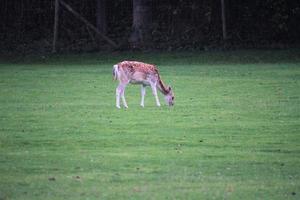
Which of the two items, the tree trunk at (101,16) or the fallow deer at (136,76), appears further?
the tree trunk at (101,16)

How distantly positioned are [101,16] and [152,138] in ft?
87.9

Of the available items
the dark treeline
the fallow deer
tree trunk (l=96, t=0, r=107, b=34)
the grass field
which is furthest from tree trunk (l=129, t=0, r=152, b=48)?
the fallow deer

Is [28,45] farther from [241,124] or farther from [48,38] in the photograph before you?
[241,124]

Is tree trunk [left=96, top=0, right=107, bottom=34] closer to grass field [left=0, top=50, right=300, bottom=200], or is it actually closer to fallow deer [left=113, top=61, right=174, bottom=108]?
grass field [left=0, top=50, right=300, bottom=200]

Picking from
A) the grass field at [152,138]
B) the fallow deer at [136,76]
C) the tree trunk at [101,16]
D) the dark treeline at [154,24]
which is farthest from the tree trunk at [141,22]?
the fallow deer at [136,76]

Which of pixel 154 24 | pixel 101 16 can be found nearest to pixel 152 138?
pixel 154 24

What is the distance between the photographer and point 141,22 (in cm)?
4269

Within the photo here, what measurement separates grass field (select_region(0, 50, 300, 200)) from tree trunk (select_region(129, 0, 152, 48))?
967cm

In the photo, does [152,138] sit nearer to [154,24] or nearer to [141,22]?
[141,22]

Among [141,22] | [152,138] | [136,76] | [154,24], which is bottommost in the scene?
[154,24]

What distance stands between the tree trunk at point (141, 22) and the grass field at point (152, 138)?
9670mm

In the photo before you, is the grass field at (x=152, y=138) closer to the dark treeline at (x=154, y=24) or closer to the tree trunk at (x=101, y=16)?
the dark treeline at (x=154, y=24)

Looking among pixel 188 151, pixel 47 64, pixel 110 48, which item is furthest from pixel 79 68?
pixel 188 151

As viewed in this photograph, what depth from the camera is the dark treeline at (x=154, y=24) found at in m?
42.4
